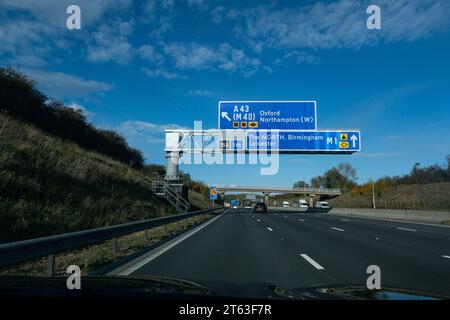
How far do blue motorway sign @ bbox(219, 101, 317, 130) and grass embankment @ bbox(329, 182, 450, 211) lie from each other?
26.5 m

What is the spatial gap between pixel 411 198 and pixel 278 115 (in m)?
50.6

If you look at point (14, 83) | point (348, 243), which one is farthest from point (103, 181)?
point (348, 243)

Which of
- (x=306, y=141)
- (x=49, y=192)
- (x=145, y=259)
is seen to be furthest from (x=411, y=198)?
(x=145, y=259)

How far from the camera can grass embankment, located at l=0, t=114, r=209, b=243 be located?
1208cm

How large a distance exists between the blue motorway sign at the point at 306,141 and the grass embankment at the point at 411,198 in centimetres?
2238

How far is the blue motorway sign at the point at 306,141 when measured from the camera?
97.2 feet

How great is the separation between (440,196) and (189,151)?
47.5 metres

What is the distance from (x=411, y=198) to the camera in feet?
226

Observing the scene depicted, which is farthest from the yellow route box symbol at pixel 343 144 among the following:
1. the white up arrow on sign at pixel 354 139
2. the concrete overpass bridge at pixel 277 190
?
the concrete overpass bridge at pixel 277 190

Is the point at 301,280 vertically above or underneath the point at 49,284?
underneath

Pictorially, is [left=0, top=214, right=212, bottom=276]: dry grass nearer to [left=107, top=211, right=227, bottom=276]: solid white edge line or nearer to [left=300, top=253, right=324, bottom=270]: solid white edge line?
[left=107, top=211, right=227, bottom=276]: solid white edge line

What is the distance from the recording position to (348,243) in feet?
43.2

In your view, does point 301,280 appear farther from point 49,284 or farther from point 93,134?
point 93,134

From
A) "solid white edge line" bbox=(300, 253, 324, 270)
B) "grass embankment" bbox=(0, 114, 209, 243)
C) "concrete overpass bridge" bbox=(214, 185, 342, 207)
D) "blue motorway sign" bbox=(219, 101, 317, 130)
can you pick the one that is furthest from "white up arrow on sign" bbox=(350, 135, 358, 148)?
"concrete overpass bridge" bbox=(214, 185, 342, 207)
